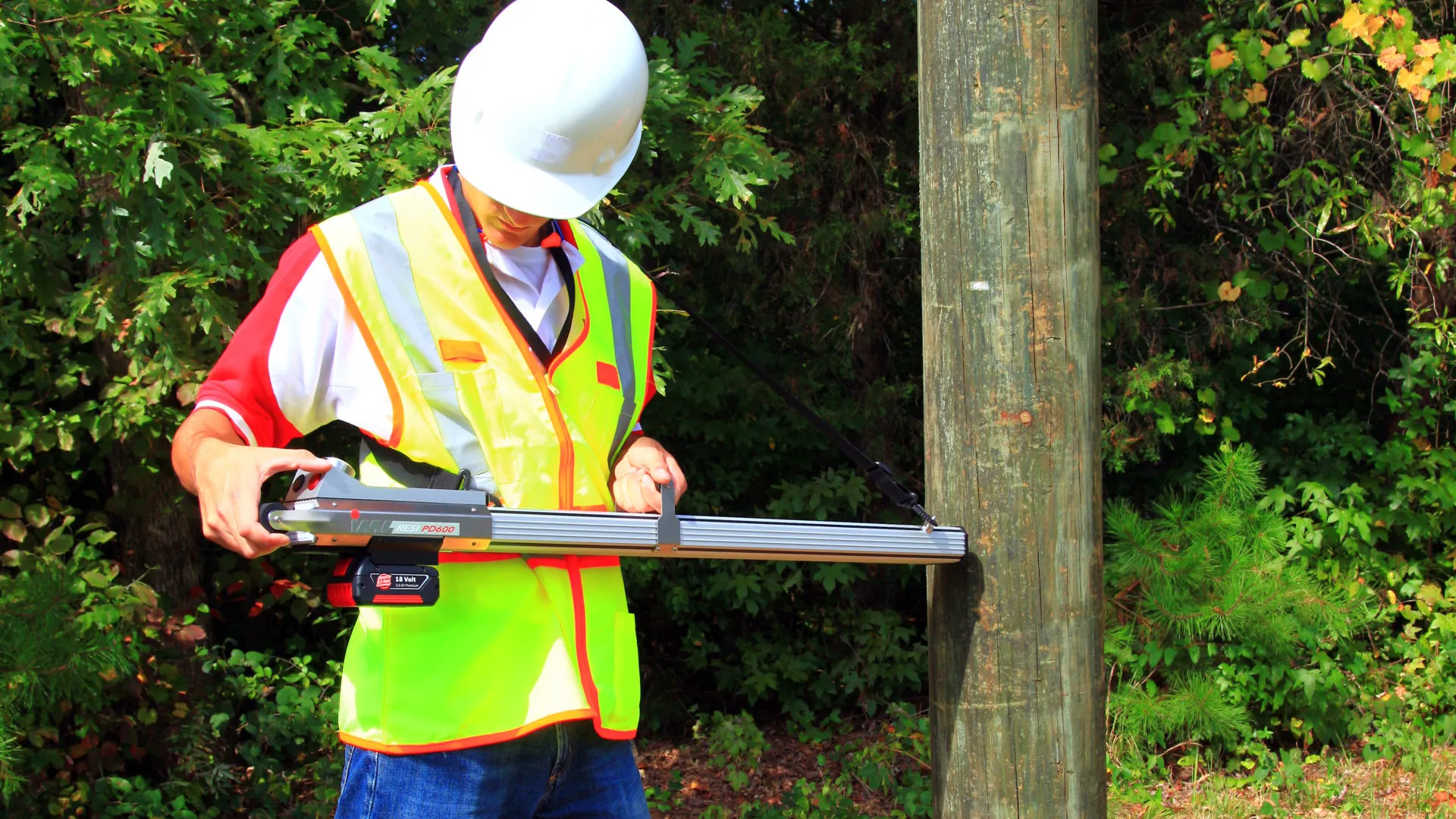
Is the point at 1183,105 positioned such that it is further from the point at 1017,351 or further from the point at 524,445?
the point at 524,445

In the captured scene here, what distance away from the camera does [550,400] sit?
194 cm

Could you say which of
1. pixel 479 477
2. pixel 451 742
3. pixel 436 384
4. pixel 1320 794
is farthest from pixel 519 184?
pixel 1320 794

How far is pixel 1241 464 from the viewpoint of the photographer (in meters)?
5.77

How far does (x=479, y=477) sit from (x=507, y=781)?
17.5 inches

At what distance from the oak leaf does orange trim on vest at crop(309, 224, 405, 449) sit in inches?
175

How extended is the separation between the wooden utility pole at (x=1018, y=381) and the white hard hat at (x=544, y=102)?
64cm

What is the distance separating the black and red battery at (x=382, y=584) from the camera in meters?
1.70

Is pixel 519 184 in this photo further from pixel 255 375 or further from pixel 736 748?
pixel 736 748

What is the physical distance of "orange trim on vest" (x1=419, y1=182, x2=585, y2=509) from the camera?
1.93m

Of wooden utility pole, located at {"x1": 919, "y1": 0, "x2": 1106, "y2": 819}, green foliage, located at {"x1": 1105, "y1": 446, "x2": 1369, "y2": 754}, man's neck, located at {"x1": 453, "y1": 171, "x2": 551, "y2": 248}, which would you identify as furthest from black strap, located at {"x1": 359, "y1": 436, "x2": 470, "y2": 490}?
green foliage, located at {"x1": 1105, "y1": 446, "x2": 1369, "y2": 754}

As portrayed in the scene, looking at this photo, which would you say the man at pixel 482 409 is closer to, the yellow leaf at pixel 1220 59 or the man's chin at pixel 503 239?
the man's chin at pixel 503 239

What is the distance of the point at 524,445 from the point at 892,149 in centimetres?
448

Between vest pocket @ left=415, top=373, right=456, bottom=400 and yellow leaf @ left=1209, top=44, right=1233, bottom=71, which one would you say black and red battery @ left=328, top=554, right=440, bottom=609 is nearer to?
vest pocket @ left=415, top=373, right=456, bottom=400

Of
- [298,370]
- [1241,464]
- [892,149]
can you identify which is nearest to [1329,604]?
[1241,464]
